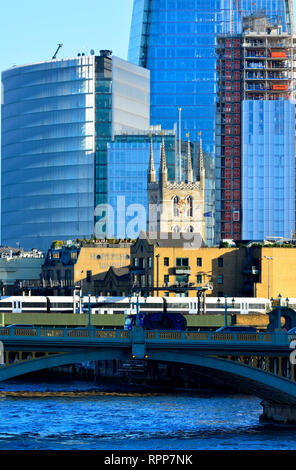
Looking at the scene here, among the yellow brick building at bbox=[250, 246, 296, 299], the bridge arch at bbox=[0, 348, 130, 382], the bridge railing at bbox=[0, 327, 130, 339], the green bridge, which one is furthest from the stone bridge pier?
the yellow brick building at bbox=[250, 246, 296, 299]

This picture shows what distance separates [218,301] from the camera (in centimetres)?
18025

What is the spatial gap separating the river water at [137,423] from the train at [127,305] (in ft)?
138

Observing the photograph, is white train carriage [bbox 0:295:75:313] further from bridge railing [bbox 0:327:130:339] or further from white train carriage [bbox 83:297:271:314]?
bridge railing [bbox 0:327:130:339]

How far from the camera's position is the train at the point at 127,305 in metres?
173

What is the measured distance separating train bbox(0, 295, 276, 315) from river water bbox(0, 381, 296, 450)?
4212 centimetres

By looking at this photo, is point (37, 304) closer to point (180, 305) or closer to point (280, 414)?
point (180, 305)

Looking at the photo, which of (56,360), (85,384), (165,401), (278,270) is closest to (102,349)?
(56,360)

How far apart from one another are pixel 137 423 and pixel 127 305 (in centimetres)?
7338

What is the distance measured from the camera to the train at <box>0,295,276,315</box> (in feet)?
567

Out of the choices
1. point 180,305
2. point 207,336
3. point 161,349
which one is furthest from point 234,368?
point 180,305

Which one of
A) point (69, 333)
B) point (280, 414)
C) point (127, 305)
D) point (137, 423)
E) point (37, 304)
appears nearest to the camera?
point (69, 333)

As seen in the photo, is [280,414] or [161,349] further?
[280,414]

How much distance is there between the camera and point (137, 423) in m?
103

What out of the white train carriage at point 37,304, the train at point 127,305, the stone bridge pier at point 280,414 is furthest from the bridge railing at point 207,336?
the white train carriage at point 37,304
